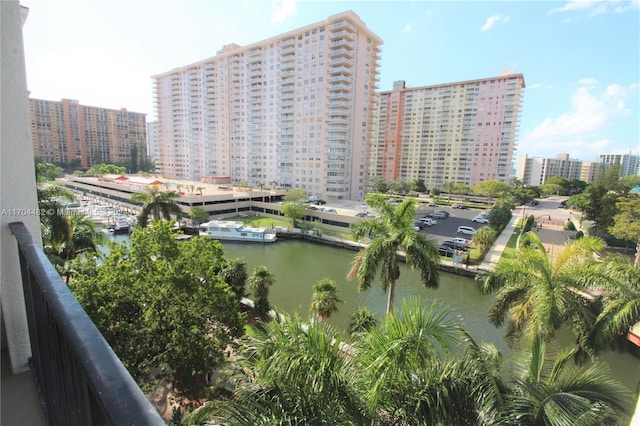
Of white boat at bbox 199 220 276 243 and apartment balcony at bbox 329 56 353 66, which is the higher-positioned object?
apartment balcony at bbox 329 56 353 66

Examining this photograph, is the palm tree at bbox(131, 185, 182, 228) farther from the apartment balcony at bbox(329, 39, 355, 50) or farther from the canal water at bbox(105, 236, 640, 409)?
the apartment balcony at bbox(329, 39, 355, 50)

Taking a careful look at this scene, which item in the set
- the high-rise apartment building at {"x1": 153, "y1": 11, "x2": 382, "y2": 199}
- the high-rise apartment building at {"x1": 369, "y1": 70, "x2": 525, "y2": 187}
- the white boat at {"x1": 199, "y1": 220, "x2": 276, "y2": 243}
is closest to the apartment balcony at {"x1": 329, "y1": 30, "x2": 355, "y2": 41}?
the high-rise apartment building at {"x1": 153, "y1": 11, "x2": 382, "y2": 199}

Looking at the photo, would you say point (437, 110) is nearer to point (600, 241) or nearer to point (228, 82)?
point (228, 82)

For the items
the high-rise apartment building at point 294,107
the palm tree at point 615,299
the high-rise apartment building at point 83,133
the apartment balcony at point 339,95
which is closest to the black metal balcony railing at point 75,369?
the palm tree at point 615,299

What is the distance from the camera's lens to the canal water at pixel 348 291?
11.5 meters

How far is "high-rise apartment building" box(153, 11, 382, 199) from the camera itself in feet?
143

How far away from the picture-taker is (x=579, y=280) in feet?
21.3

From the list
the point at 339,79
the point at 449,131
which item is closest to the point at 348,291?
the point at 339,79

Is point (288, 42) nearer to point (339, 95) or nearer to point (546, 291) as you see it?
point (339, 95)

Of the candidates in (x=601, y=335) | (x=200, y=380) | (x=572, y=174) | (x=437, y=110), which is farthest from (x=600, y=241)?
(x=572, y=174)

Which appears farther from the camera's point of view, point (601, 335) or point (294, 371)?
point (601, 335)

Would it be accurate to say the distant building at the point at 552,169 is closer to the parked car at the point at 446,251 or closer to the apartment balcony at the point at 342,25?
the apartment balcony at the point at 342,25

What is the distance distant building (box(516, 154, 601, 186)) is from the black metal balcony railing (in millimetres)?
111564

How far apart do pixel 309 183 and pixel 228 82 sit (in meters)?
25.3
